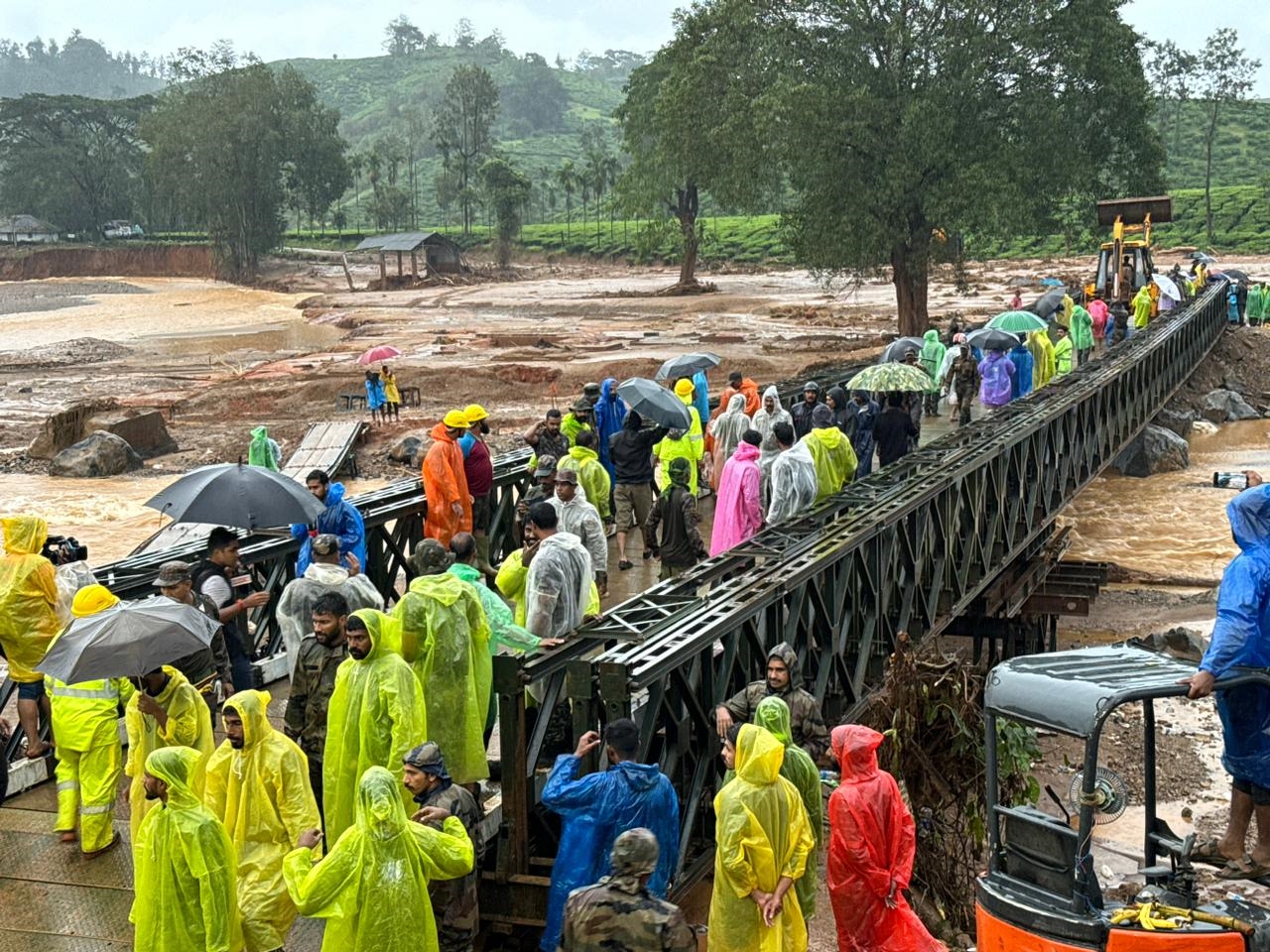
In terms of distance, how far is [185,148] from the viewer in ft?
236

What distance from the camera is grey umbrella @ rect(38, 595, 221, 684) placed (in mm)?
5645

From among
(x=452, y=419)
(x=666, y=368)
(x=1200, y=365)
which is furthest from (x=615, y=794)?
(x=1200, y=365)

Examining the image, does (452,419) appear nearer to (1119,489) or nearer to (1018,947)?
(1018,947)

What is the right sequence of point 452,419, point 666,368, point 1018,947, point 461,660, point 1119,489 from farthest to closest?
point 1119,489
point 666,368
point 452,419
point 461,660
point 1018,947

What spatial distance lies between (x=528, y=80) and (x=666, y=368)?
550ft

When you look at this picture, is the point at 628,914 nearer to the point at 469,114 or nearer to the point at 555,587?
the point at 555,587

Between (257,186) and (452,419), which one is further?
(257,186)

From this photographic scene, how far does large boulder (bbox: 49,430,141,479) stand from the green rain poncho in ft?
69.2

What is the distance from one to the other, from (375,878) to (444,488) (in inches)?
204

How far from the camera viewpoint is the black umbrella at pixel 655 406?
1106 cm

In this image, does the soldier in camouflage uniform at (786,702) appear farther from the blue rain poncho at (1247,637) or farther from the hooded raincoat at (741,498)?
the hooded raincoat at (741,498)

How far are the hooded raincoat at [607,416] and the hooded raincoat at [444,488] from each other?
216cm

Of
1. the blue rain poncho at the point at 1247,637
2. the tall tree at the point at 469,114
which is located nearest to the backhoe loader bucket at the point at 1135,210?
the blue rain poncho at the point at 1247,637

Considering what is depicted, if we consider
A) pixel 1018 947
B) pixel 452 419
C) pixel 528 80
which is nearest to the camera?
pixel 1018 947
